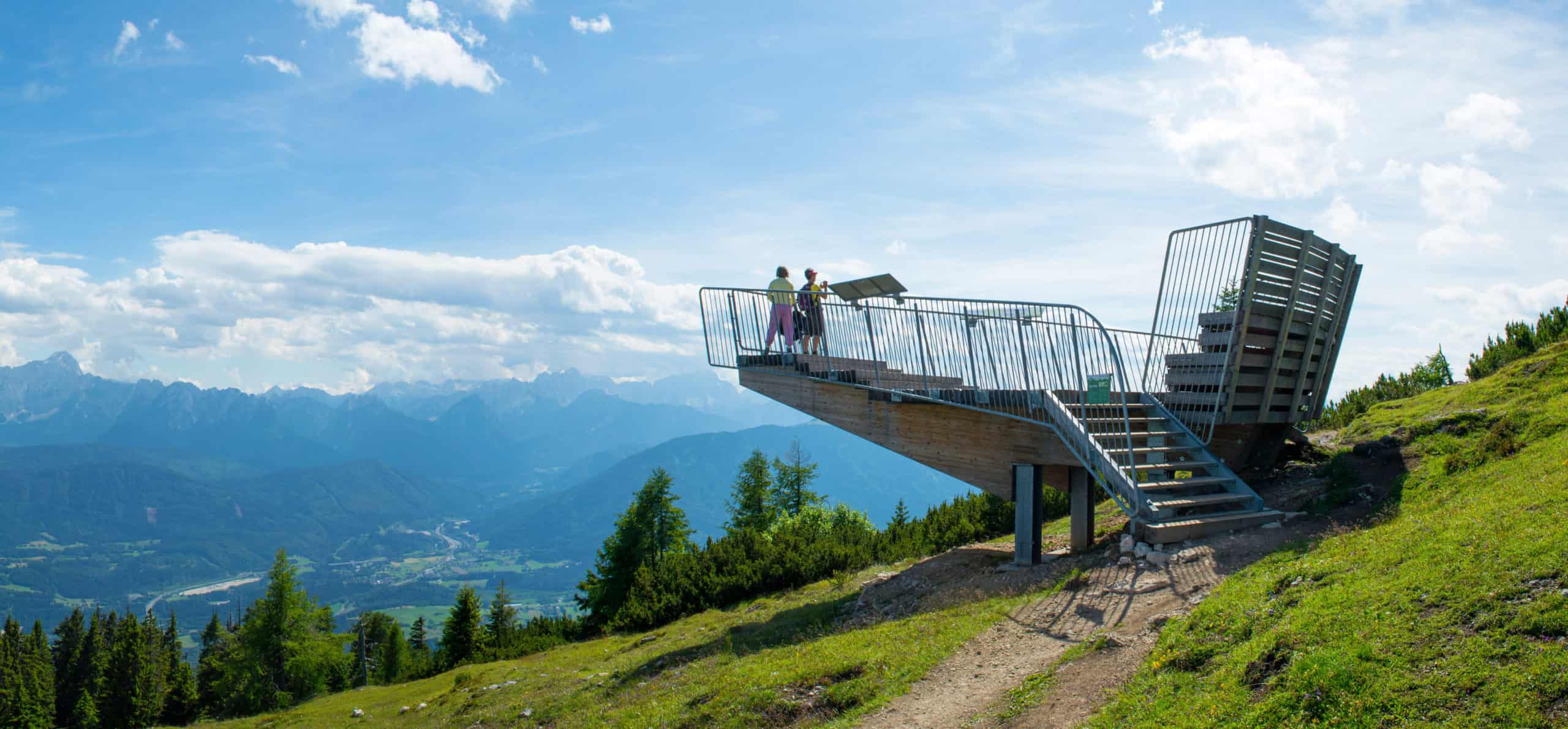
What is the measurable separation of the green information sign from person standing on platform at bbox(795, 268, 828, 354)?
5662 millimetres

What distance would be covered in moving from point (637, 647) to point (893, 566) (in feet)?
18.1

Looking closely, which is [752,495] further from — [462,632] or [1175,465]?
[1175,465]

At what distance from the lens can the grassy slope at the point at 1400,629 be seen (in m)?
4.88

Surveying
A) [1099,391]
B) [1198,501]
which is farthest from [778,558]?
[1198,501]

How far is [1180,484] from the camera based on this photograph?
11820 mm

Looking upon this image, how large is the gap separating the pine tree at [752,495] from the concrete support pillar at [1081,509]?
33.8m

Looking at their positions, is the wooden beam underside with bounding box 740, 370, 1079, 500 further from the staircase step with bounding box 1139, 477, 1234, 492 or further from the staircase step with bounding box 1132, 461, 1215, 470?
the staircase step with bounding box 1139, 477, 1234, 492

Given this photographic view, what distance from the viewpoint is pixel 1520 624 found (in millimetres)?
5195

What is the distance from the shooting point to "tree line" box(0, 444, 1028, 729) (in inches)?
797

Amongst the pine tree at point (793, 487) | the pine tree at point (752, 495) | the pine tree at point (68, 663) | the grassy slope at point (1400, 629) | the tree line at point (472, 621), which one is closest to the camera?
the grassy slope at point (1400, 629)

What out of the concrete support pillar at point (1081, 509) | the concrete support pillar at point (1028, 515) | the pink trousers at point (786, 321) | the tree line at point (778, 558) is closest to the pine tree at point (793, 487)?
the tree line at point (778, 558)

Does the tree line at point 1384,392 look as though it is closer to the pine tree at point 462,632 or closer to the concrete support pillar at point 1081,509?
the concrete support pillar at point 1081,509

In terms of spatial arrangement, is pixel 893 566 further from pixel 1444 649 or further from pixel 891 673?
pixel 1444 649

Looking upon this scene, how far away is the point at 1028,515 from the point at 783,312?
264 inches
